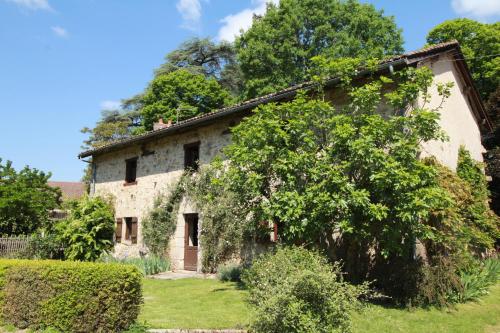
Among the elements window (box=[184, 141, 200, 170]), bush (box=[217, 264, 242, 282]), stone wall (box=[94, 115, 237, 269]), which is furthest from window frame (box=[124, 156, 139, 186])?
bush (box=[217, 264, 242, 282])

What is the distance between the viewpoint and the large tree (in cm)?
2620

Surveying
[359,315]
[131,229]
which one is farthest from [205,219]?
[359,315]

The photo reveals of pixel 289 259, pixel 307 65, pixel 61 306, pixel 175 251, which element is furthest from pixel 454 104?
pixel 307 65

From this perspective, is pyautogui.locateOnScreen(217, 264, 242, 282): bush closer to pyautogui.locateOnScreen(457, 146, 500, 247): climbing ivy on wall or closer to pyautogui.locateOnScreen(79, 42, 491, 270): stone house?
pyautogui.locateOnScreen(79, 42, 491, 270): stone house

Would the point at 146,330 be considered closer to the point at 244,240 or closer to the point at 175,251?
the point at 244,240

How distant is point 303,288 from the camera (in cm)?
560

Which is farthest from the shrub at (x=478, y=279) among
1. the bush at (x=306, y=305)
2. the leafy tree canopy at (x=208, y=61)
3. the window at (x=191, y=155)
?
→ the leafy tree canopy at (x=208, y=61)

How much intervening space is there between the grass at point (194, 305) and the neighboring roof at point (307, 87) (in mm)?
5265

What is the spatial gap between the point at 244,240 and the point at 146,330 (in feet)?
22.0

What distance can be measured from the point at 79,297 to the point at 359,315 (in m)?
4.82

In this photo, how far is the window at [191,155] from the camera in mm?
15203

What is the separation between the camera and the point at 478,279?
9766mm

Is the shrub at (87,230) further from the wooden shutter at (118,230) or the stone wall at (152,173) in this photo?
the stone wall at (152,173)

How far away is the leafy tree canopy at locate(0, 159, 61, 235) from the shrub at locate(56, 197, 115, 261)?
3649mm
